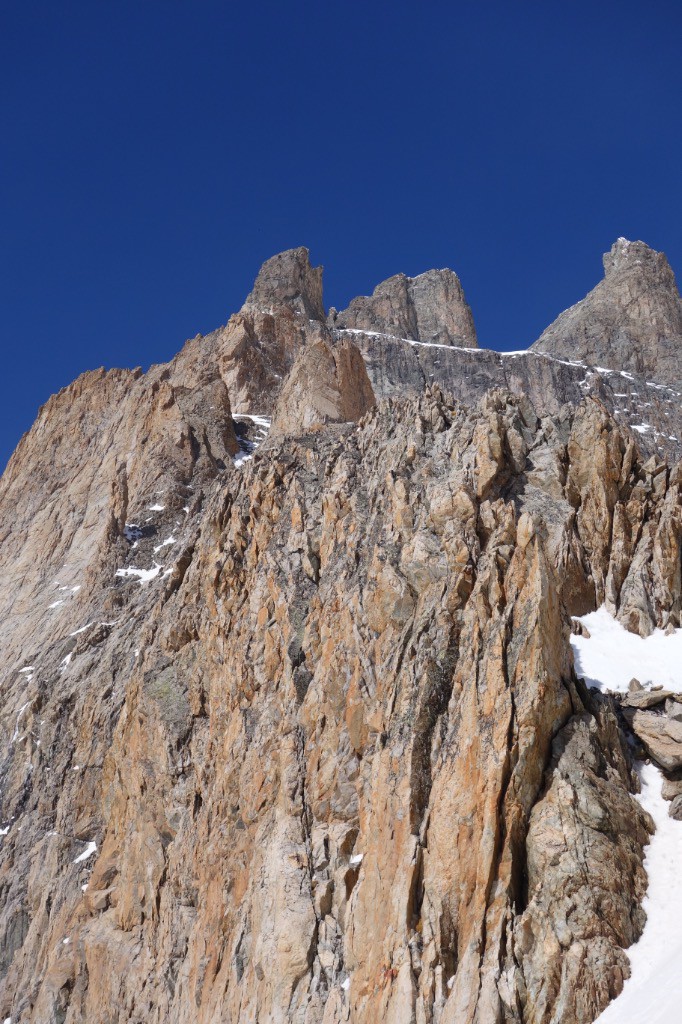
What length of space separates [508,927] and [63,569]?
52.8m

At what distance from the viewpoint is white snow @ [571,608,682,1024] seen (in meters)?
19.6

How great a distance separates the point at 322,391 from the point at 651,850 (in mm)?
51981

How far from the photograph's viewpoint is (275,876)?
1182 inches

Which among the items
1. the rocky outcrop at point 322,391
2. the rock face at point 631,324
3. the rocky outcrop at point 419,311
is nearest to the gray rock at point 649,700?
the rocky outcrop at point 322,391

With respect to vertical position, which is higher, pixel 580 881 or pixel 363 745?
pixel 363 745

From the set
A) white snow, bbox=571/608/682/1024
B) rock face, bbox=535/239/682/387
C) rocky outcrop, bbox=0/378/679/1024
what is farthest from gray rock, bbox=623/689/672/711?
rock face, bbox=535/239/682/387

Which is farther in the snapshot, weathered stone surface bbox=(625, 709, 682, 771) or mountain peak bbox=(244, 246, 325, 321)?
mountain peak bbox=(244, 246, 325, 321)

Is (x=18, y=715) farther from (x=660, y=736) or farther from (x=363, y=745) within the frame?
(x=660, y=736)

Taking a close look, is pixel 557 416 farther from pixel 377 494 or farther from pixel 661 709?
pixel 661 709

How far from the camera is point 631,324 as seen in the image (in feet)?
396

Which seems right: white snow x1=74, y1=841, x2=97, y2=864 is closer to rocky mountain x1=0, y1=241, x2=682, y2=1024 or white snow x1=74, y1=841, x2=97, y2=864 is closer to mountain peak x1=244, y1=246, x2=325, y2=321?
rocky mountain x1=0, y1=241, x2=682, y2=1024

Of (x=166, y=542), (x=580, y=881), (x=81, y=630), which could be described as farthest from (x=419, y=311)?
(x=580, y=881)

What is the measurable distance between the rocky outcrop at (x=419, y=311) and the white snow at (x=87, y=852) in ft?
297

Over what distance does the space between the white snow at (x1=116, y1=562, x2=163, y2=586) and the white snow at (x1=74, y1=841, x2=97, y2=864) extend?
18807 mm
